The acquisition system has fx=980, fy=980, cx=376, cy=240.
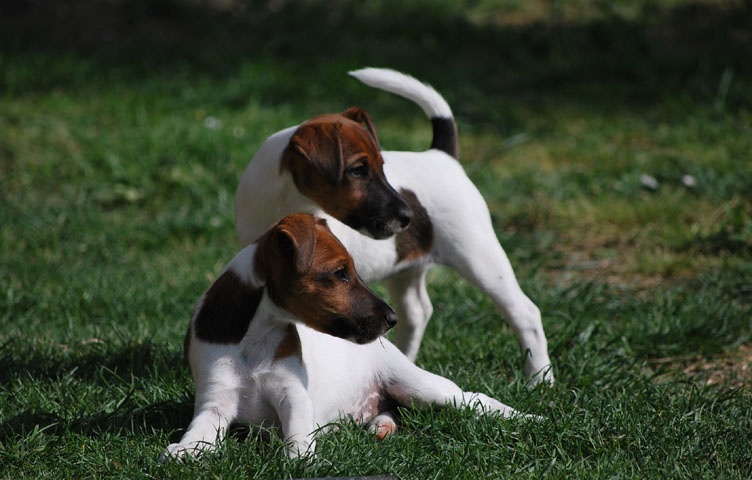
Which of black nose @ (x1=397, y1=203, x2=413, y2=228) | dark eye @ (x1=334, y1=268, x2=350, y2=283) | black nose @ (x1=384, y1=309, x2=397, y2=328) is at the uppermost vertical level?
dark eye @ (x1=334, y1=268, x2=350, y2=283)

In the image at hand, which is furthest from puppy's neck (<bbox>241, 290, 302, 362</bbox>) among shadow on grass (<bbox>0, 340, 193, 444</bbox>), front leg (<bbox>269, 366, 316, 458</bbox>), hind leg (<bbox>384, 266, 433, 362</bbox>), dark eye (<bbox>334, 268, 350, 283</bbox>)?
hind leg (<bbox>384, 266, 433, 362</bbox>)

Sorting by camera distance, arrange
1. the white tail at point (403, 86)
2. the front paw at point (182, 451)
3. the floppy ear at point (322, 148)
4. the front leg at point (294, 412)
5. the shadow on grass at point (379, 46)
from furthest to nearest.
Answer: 1. the shadow on grass at point (379, 46)
2. the white tail at point (403, 86)
3. the floppy ear at point (322, 148)
4. the front leg at point (294, 412)
5. the front paw at point (182, 451)

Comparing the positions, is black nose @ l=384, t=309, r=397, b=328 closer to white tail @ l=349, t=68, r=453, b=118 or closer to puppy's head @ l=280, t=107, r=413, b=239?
puppy's head @ l=280, t=107, r=413, b=239

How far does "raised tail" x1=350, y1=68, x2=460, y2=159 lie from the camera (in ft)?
16.7

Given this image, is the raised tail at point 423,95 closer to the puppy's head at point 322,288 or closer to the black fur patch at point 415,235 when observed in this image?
the black fur patch at point 415,235

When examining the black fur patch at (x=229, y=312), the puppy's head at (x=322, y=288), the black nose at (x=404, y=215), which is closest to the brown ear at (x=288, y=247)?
the puppy's head at (x=322, y=288)

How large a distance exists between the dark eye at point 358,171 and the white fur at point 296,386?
713 mm

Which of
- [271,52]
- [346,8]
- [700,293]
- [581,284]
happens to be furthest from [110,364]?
[346,8]

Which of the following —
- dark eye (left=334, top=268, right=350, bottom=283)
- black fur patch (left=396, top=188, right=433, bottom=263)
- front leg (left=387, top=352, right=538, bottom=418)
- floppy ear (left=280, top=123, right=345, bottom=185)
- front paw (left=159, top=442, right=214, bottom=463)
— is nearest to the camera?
front paw (left=159, top=442, right=214, bottom=463)

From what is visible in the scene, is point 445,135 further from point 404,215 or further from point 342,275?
point 342,275

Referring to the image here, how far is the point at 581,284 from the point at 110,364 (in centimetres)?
299

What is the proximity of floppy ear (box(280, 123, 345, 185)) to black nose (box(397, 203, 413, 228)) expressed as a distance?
32 cm

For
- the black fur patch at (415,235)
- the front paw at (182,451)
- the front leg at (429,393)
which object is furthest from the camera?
the black fur patch at (415,235)

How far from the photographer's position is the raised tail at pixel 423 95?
5094mm
